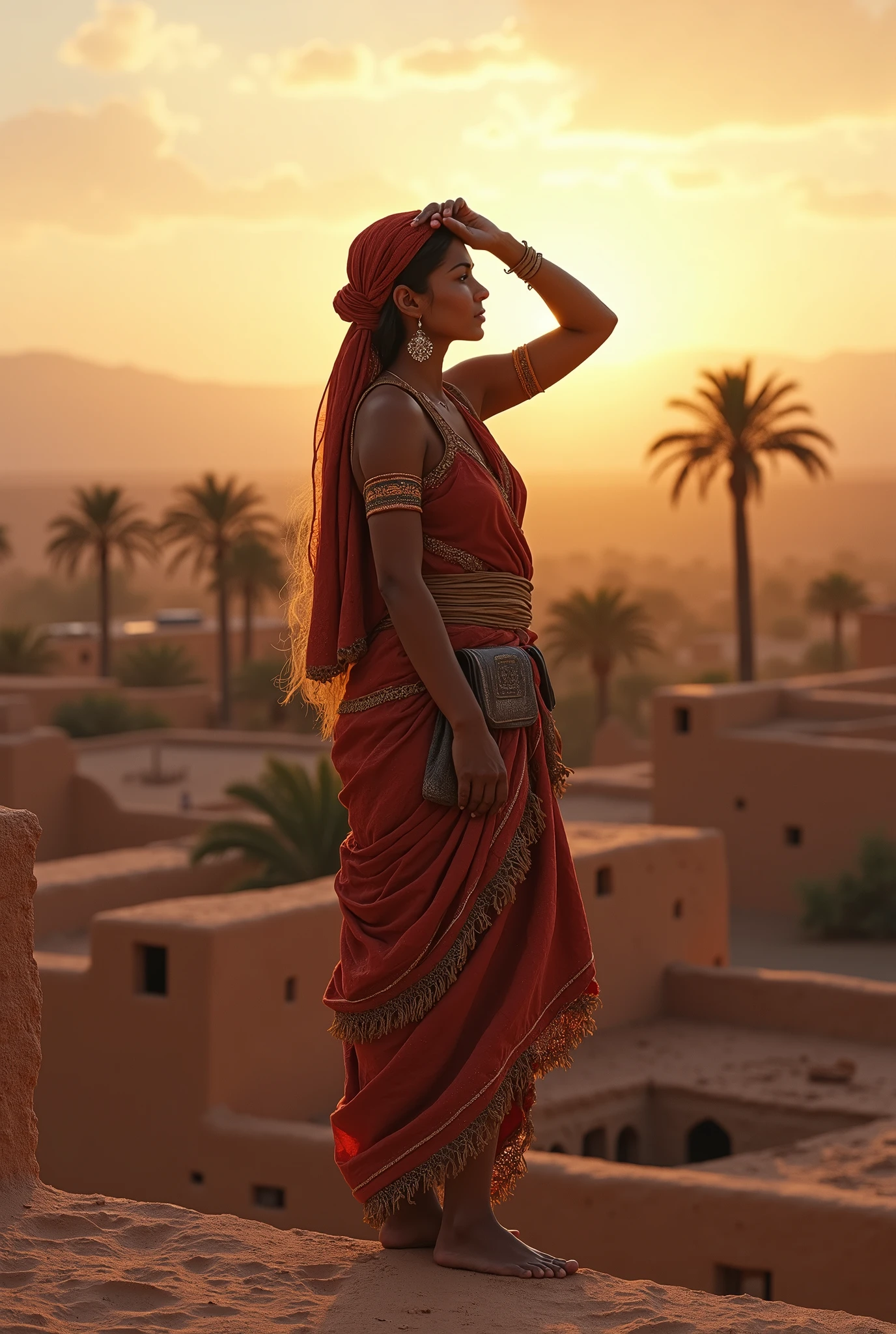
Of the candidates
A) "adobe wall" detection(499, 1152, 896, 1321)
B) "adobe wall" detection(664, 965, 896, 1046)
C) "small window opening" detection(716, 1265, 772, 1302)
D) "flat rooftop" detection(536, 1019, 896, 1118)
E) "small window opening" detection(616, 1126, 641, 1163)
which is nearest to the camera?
"adobe wall" detection(499, 1152, 896, 1321)

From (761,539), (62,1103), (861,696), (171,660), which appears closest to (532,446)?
(761,539)

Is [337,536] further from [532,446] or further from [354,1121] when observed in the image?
[532,446]

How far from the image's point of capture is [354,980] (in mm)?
4758

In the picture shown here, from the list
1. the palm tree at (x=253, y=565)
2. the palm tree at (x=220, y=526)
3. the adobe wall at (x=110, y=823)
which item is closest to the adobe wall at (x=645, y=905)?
the adobe wall at (x=110, y=823)

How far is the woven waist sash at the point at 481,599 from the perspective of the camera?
482 centimetres

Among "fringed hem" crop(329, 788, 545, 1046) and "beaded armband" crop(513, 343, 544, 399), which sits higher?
"beaded armband" crop(513, 343, 544, 399)

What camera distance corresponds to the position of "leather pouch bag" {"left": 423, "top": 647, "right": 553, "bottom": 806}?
15.4ft

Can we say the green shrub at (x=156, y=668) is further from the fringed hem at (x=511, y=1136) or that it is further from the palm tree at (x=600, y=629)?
the fringed hem at (x=511, y=1136)

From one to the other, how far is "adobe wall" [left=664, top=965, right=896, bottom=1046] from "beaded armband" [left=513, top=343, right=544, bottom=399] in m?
11.5

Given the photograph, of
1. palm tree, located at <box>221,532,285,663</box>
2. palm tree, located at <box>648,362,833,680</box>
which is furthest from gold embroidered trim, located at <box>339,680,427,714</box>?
palm tree, located at <box>221,532,285,663</box>

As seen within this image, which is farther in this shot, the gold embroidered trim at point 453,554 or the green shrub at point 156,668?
the green shrub at point 156,668

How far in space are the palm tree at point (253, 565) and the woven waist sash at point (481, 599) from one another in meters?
38.8

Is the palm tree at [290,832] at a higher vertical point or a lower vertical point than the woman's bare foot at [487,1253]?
higher

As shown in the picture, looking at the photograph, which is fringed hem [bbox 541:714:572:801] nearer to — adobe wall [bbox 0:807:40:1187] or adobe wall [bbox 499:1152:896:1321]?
adobe wall [bbox 0:807:40:1187]
